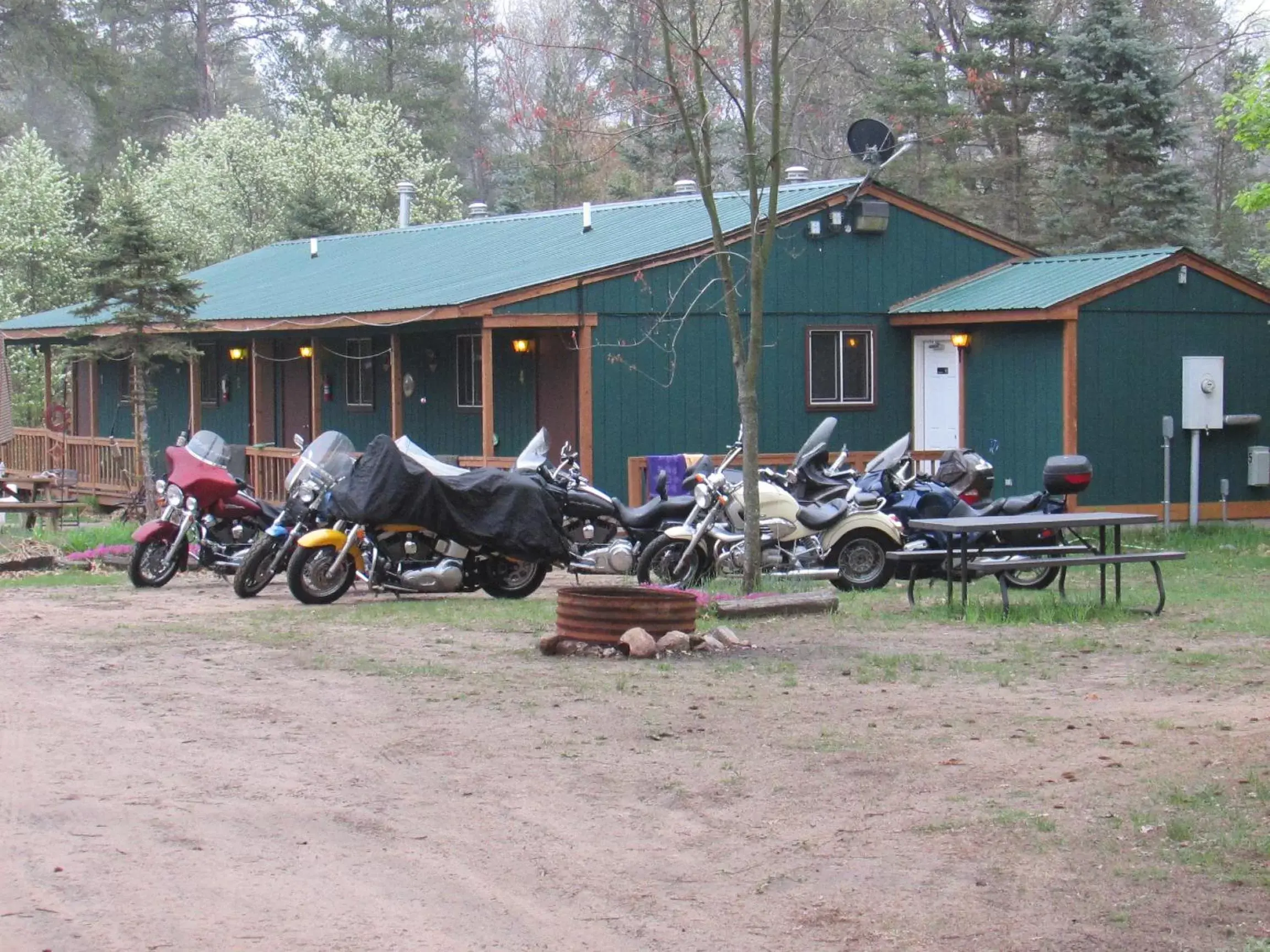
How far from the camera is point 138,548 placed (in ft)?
45.0

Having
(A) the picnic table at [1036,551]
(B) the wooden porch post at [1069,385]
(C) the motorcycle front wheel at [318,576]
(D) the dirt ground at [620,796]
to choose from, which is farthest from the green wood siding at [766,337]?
(D) the dirt ground at [620,796]

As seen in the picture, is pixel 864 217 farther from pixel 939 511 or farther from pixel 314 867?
pixel 314 867

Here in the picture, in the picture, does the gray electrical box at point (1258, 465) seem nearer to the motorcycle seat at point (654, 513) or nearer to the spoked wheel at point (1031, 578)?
A: the spoked wheel at point (1031, 578)

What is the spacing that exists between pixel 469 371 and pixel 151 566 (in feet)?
26.2

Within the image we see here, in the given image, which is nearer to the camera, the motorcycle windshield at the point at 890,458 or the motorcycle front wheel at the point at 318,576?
the motorcycle front wheel at the point at 318,576

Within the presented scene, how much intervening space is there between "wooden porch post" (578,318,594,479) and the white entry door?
4440mm

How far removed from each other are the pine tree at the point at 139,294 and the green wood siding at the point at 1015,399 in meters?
9.19

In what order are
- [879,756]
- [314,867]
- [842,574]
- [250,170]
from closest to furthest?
[314,867] → [879,756] → [842,574] → [250,170]

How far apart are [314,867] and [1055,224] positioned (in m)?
27.9

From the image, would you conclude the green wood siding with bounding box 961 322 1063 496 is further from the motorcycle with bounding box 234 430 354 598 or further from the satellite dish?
the motorcycle with bounding box 234 430 354 598

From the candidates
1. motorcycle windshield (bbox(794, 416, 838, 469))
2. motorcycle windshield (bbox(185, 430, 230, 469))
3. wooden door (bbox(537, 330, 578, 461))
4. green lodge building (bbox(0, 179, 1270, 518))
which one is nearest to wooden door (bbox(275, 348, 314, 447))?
green lodge building (bbox(0, 179, 1270, 518))

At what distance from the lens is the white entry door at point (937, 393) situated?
19719 millimetres

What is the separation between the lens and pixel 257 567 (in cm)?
1289

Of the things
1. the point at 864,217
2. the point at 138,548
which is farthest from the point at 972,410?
the point at 138,548
